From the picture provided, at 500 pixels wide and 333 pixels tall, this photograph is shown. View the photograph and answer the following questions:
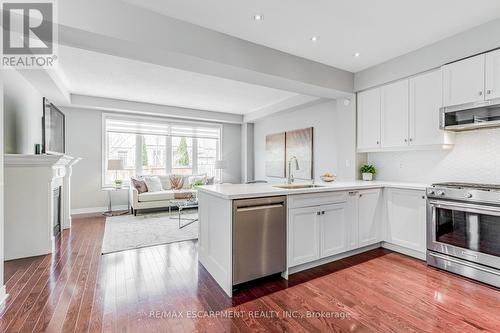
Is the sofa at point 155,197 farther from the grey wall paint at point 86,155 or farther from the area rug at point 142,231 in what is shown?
the grey wall paint at point 86,155

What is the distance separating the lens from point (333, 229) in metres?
2.92

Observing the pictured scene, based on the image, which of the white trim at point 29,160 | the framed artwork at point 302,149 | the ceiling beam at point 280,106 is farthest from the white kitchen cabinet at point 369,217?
the white trim at point 29,160

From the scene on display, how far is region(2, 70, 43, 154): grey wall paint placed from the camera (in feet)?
11.1

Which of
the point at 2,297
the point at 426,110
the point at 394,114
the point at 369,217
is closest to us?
the point at 2,297

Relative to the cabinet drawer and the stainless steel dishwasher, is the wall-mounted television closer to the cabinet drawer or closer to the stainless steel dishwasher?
the stainless steel dishwasher

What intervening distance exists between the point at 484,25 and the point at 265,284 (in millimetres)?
3614

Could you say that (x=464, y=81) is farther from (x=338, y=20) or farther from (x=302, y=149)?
(x=302, y=149)

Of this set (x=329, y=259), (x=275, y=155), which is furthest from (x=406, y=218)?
(x=275, y=155)

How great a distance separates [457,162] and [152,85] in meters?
5.01

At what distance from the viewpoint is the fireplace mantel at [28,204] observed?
123 inches

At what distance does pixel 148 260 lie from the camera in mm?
3031

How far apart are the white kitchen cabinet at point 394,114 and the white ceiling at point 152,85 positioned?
83.2 inches

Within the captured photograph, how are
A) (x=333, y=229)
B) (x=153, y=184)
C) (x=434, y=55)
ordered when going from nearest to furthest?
1. (x=333, y=229)
2. (x=434, y=55)
3. (x=153, y=184)

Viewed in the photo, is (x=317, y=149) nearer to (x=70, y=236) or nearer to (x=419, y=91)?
(x=419, y=91)
